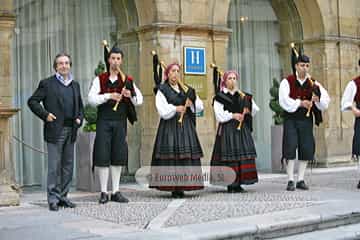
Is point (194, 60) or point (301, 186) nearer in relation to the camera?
point (301, 186)

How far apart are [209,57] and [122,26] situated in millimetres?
1751

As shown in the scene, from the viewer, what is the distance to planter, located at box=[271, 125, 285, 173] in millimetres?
11727

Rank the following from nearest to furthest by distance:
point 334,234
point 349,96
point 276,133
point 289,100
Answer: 1. point 334,234
2. point 289,100
3. point 349,96
4. point 276,133

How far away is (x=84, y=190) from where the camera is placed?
9.53 metres

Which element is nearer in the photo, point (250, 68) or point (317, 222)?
point (317, 222)

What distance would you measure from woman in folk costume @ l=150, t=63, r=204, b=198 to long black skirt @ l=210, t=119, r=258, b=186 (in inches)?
26.0

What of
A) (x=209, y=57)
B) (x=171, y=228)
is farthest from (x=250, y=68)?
(x=171, y=228)

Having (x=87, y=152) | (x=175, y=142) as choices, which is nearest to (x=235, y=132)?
(x=175, y=142)

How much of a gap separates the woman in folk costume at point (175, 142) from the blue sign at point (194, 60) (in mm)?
2606

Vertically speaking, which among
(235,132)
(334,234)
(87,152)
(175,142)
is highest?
(235,132)

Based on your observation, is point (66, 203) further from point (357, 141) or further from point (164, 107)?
point (357, 141)

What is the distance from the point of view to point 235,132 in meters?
8.78

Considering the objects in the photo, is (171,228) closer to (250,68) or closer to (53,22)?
(53,22)

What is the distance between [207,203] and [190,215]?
39.7 inches
